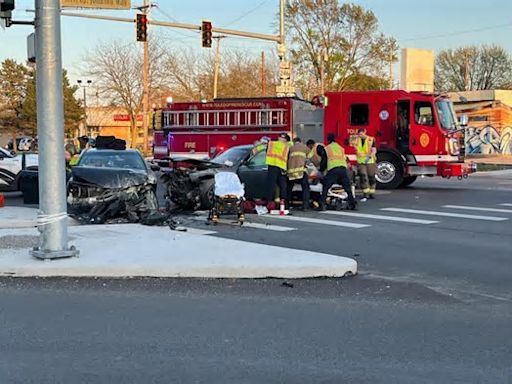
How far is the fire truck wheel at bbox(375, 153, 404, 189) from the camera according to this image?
20.1 metres

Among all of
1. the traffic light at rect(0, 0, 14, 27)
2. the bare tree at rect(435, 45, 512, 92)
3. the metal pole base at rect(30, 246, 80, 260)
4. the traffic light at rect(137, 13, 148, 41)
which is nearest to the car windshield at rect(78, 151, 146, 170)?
the metal pole base at rect(30, 246, 80, 260)

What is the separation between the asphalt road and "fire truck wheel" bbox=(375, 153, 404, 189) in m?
10.3

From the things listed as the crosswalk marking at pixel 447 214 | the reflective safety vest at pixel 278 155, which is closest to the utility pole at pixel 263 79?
the crosswalk marking at pixel 447 214

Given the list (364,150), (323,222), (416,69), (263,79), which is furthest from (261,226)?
(263,79)

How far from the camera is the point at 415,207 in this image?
15781mm

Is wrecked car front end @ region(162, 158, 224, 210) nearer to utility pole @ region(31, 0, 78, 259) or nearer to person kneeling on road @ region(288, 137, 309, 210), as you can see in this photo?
person kneeling on road @ region(288, 137, 309, 210)

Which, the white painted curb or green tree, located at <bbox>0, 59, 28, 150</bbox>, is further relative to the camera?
green tree, located at <bbox>0, 59, 28, 150</bbox>

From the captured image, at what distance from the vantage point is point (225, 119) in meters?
23.1

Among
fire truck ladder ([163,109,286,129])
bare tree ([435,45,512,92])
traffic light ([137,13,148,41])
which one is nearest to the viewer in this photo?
fire truck ladder ([163,109,286,129])

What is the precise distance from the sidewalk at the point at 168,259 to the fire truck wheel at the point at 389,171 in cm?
1114

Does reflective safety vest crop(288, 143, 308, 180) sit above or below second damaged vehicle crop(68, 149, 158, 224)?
above

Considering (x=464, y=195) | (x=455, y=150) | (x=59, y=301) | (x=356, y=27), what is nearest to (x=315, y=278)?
(x=59, y=301)

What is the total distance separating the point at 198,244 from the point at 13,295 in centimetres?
298

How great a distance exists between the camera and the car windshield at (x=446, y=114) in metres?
20.0
